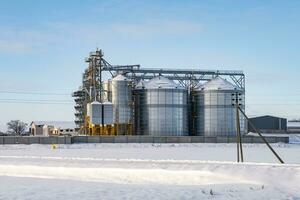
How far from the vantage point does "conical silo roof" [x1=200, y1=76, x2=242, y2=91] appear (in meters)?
68.5

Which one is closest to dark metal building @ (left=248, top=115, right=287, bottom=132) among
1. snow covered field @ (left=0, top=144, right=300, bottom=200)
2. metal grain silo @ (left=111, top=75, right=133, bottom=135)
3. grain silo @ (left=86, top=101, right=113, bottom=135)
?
metal grain silo @ (left=111, top=75, right=133, bottom=135)

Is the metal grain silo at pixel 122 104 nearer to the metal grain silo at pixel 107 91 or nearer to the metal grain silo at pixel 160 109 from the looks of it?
the metal grain silo at pixel 107 91

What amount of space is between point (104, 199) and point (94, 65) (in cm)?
5527

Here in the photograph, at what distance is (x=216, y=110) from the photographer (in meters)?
67.9

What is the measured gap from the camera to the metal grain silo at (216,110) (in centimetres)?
6744

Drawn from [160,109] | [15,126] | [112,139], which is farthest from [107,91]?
[15,126]

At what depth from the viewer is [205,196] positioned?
629 inches

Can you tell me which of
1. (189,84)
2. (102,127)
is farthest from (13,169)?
(189,84)

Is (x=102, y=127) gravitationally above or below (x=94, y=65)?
below

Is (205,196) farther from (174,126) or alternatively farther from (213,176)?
(174,126)

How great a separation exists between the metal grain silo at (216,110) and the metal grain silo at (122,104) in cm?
1009

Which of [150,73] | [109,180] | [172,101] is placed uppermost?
[150,73]

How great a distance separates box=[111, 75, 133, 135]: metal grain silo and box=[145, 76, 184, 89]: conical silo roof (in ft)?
9.81

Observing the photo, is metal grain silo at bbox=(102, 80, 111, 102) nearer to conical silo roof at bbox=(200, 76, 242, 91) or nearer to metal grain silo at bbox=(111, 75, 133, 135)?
metal grain silo at bbox=(111, 75, 133, 135)
